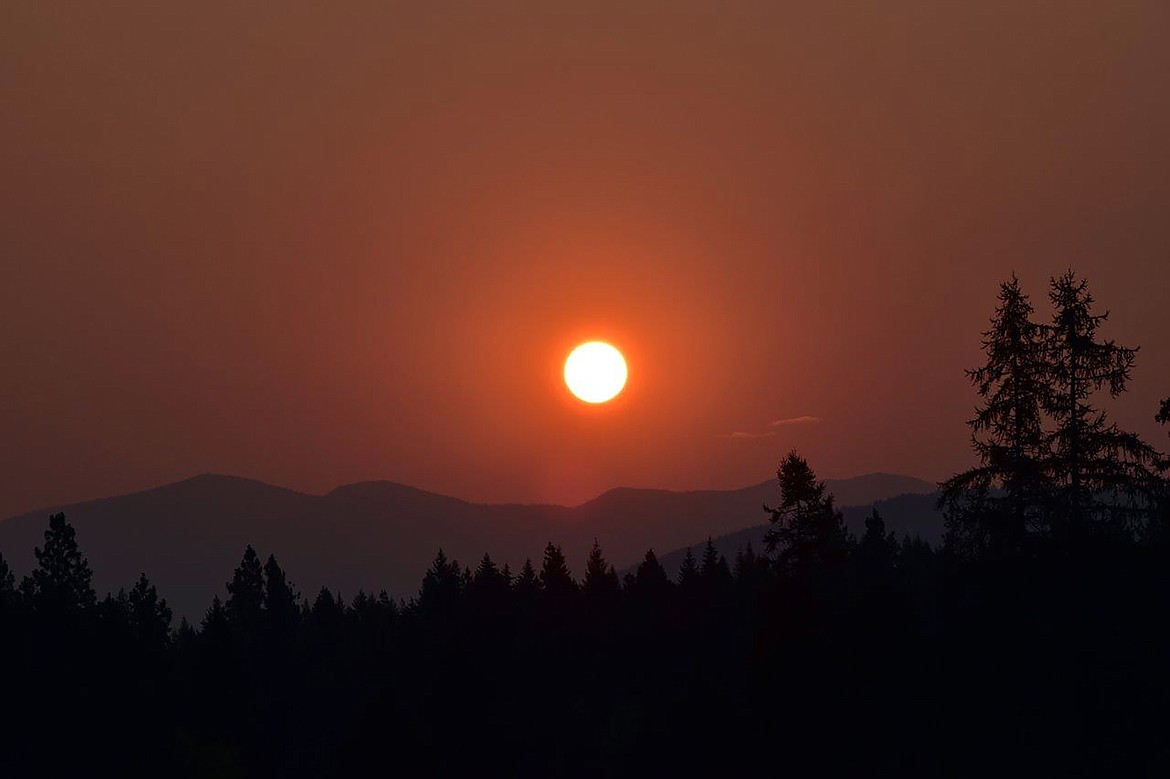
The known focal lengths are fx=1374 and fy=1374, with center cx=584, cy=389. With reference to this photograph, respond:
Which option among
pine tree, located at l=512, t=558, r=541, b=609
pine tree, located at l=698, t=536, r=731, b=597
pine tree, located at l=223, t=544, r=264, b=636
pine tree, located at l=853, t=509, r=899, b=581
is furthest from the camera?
pine tree, located at l=223, t=544, r=264, b=636

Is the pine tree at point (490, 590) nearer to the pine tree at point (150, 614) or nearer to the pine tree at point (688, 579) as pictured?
the pine tree at point (688, 579)

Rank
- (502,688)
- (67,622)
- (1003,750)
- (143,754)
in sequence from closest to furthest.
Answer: (1003,750) → (143,754) → (67,622) → (502,688)

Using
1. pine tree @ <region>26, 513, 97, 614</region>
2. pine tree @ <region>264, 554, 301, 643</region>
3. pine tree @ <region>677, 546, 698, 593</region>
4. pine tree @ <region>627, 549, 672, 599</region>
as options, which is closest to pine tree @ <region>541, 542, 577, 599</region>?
pine tree @ <region>627, 549, 672, 599</region>

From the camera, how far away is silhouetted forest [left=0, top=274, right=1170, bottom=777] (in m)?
39.4

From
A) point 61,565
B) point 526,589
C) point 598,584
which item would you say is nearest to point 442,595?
point 526,589

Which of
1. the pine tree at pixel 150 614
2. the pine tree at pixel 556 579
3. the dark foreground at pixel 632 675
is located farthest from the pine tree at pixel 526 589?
the pine tree at pixel 150 614

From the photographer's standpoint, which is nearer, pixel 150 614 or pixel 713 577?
pixel 713 577

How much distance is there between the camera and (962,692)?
4056 cm

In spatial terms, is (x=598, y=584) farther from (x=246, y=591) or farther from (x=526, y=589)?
(x=246, y=591)

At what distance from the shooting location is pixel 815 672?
4044 cm

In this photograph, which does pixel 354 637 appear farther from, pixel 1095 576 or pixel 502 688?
pixel 1095 576

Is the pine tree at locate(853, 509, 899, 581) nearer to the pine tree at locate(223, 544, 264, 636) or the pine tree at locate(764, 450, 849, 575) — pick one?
the pine tree at locate(764, 450, 849, 575)

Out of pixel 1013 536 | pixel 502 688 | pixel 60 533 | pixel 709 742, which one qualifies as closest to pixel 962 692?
pixel 1013 536

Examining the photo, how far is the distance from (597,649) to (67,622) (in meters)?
34.6
